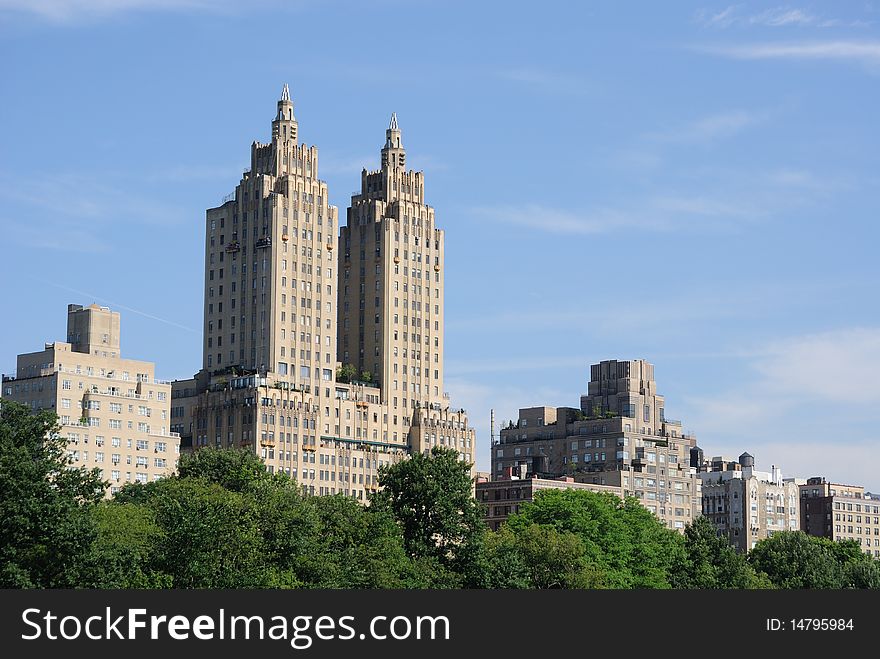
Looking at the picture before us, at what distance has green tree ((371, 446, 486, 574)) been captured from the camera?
18838 cm

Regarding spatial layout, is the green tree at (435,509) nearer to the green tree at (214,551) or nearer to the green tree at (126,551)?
the green tree at (126,551)

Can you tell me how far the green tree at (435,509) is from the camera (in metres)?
188

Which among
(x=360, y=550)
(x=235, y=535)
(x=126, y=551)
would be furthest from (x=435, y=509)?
(x=126, y=551)

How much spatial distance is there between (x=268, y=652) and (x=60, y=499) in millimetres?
50285

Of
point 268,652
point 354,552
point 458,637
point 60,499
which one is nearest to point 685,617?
point 458,637

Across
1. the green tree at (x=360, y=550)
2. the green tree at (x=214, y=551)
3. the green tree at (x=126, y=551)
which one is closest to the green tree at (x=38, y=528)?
the green tree at (x=126, y=551)

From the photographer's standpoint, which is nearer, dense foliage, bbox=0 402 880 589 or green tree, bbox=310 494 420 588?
dense foliage, bbox=0 402 880 589

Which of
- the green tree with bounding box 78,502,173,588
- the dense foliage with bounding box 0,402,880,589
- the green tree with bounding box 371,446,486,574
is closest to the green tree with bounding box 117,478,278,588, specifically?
the dense foliage with bounding box 0,402,880,589

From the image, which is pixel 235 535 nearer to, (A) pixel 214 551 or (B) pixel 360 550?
(A) pixel 214 551

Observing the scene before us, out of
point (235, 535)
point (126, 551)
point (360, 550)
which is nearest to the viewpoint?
point (126, 551)

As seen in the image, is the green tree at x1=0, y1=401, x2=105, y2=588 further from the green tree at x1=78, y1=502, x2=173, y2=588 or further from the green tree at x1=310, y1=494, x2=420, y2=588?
the green tree at x1=310, y1=494, x2=420, y2=588

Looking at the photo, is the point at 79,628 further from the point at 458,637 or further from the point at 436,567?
the point at 436,567

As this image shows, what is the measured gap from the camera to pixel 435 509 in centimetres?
19162

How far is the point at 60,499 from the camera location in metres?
133
